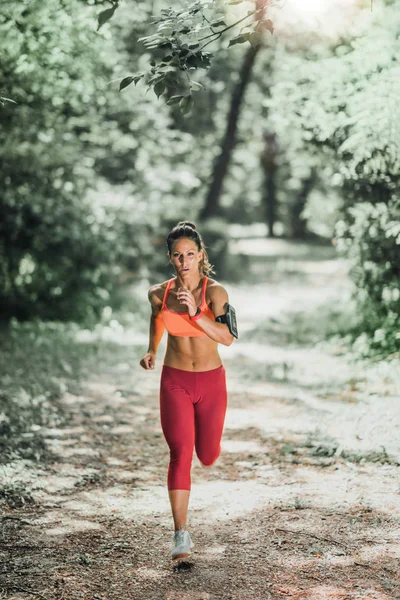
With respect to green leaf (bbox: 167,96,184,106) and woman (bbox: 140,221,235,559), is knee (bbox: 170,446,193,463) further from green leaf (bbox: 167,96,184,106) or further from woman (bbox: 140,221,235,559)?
green leaf (bbox: 167,96,184,106)

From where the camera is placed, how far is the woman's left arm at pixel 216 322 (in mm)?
4094

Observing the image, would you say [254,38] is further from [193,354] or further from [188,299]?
[193,354]

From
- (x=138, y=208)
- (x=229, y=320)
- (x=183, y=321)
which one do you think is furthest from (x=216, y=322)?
(x=138, y=208)

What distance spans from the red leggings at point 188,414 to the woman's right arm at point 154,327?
0.14 m

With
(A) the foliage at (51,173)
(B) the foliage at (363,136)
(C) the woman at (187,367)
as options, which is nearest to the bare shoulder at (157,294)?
(C) the woman at (187,367)

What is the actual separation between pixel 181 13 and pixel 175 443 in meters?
3.38

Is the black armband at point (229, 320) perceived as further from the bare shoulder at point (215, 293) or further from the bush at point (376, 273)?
the bush at point (376, 273)

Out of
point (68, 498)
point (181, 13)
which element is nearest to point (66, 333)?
point (68, 498)

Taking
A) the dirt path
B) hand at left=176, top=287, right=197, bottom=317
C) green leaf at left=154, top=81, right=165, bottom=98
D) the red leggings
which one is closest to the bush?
the dirt path

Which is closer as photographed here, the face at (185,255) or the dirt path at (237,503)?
the dirt path at (237,503)

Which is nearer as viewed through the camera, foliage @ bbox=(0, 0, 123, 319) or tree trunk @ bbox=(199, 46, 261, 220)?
foliage @ bbox=(0, 0, 123, 319)

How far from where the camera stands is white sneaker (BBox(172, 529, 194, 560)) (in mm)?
4094

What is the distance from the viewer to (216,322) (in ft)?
13.7

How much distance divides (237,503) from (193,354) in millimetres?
1677
